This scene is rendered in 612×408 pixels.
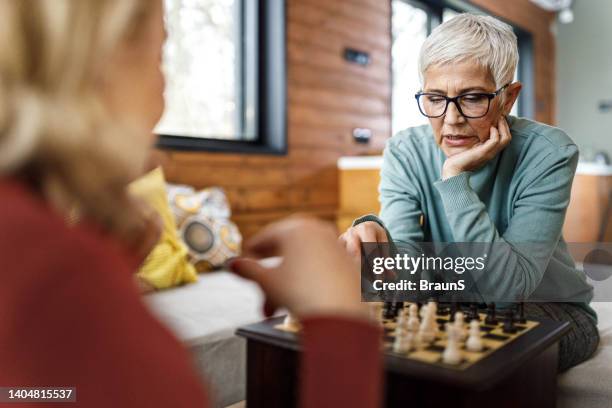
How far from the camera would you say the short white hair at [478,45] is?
2.99ft

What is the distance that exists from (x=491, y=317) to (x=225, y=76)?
86.3 inches

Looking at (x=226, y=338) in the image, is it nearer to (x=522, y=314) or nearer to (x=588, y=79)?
(x=522, y=314)

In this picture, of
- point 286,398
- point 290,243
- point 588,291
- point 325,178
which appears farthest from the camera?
point 325,178

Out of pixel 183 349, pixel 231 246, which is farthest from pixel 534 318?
pixel 231 246

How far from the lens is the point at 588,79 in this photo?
0.94m

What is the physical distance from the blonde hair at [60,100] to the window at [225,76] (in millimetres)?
2105

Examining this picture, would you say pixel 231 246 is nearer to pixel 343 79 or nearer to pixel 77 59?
pixel 343 79

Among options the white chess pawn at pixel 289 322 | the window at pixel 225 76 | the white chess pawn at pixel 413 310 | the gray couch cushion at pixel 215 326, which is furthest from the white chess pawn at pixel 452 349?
the window at pixel 225 76

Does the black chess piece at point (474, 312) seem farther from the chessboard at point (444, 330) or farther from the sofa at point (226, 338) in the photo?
the sofa at point (226, 338)

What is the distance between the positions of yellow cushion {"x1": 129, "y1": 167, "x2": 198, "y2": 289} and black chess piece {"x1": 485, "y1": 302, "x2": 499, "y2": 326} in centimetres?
114

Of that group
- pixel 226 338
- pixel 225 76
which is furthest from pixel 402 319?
pixel 225 76

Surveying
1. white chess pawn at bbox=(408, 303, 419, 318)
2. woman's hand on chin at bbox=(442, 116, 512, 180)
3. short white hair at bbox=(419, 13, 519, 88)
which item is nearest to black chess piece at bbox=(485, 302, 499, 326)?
white chess pawn at bbox=(408, 303, 419, 318)

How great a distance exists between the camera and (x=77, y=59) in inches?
13.9

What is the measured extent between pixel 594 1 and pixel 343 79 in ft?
7.50
